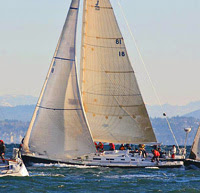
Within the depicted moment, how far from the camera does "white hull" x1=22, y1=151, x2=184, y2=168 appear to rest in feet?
152

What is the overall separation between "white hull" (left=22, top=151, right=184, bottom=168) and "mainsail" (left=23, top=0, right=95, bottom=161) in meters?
0.48

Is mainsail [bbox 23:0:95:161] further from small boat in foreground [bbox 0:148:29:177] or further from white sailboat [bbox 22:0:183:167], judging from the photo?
small boat in foreground [bbox 0:148:29:177]

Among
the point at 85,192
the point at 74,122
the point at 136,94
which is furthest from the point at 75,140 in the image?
the point at 85,192

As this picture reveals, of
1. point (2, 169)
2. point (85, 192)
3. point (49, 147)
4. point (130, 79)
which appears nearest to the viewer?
point (85, 192)

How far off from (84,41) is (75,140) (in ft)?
23.5

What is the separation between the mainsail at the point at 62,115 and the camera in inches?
1804

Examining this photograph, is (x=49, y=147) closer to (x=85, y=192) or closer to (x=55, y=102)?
(x=55, y=102)

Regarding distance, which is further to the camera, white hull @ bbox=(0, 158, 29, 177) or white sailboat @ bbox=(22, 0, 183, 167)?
white sailboat @ bbox=(22, 0, 183, 167)

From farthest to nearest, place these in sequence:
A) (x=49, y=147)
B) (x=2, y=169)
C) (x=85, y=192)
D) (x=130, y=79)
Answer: (x=130, y=79) < (x=49, y=147) < (x=2, y=169) < (x=85, y=192)

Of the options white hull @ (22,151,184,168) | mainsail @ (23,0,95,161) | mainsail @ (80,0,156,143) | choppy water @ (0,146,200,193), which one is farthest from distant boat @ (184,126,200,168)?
mainsail @ (23,0,95,161)

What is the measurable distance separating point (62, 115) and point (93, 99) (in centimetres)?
324

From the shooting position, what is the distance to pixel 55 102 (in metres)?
46.2

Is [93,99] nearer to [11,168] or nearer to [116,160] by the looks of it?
[116,160]

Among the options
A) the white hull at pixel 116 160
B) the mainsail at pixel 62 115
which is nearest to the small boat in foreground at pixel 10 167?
the mainsail at pixel 62 115
